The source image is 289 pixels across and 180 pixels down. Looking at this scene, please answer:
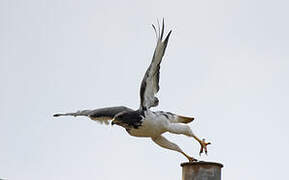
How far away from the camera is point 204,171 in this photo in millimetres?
9086

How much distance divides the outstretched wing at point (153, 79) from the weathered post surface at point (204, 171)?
2.01 metres

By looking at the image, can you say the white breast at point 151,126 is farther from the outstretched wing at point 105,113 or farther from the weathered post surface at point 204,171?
the weathered post surface at point 204,171

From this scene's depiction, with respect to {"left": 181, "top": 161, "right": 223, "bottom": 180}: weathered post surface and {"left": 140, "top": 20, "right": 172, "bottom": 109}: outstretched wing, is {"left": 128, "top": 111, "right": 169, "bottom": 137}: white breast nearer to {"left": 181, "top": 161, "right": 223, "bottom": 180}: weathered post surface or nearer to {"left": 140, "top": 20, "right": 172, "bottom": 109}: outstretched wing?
{"left": 140, "top": 20, "right": 172, "bottom": 109}: outstretched wing

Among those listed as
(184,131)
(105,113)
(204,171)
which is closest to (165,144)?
(184,131)

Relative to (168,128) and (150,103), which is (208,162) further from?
(150,103)

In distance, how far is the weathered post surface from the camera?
29.8 ft

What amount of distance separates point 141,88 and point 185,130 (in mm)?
1084

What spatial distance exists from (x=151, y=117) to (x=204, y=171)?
1772mm

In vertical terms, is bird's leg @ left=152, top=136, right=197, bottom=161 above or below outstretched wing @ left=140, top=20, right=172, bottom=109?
below

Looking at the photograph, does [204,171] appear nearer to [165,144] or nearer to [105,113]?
[165,144]

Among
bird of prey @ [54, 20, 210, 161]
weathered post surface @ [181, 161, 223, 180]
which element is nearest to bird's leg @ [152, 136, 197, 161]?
bird of prey @ [54, 20, 210, 161]

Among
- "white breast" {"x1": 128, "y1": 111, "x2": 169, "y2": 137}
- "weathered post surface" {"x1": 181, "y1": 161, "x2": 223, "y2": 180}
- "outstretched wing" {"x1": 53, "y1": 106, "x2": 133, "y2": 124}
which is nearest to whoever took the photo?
"weathered post surface" {"x1": 181, "y1": 161, "x2": 223, "y2": 180}

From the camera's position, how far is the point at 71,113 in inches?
457

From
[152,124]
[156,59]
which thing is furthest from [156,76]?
[152,124]
